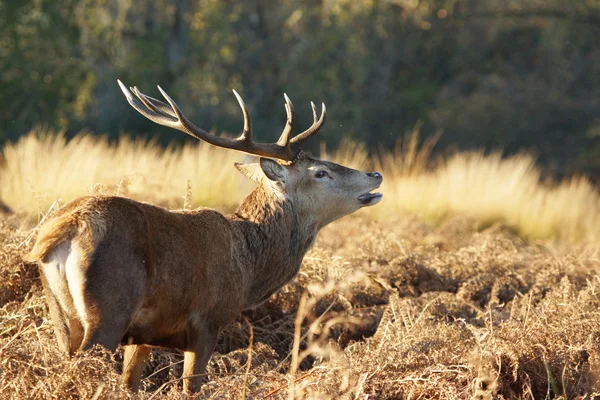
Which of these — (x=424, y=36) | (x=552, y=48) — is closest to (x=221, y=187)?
(x=424, y=36)

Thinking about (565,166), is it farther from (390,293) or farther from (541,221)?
(390,293)

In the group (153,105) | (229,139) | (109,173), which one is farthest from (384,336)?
(109,173)

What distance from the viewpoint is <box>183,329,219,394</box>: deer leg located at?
5621 millimetres

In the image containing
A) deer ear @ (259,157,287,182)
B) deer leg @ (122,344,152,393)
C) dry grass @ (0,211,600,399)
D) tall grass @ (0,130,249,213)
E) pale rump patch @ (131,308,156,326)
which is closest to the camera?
dry grass @ (0,211,600,399)

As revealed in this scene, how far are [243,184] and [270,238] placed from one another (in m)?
6.12

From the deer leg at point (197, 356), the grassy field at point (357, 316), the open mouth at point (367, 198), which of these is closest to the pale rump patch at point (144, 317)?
the grassy field at point (357, 316)

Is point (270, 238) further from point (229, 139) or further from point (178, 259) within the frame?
point (178, 259)

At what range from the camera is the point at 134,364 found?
579cm

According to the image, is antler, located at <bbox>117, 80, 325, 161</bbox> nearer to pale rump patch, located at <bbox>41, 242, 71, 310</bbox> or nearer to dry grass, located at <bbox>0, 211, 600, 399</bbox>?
dry grass, located at <bbox>0, 211, 600, 399</bbox>

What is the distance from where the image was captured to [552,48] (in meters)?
32.5

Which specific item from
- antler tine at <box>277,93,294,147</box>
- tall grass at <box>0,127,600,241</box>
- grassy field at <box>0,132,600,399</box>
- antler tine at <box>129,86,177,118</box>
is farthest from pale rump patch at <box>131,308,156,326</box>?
tall grass at <box>0,127,600,241</box>

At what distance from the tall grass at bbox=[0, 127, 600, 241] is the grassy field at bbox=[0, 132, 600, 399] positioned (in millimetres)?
49

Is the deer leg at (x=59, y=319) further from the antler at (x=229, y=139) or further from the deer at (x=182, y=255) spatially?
the antler at (x=229, y=139)

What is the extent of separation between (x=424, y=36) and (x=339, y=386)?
27544 mm
